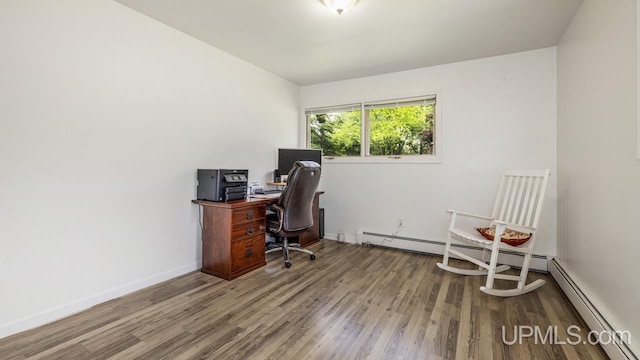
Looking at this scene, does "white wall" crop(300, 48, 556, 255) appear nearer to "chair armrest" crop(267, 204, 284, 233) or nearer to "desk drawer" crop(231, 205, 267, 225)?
"chair armrest" crop(267, 204, 284, 233)

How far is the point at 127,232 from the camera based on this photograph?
2311mm

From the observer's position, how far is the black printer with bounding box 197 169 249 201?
2664mm

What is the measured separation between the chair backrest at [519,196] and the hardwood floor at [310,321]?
65 cm

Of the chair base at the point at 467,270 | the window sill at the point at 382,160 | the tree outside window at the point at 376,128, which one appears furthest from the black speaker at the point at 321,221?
the chair base at the point at 467,270

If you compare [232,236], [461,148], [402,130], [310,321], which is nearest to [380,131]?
[402,130]

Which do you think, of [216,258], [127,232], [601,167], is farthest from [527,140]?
[127,232]

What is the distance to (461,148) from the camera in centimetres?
330

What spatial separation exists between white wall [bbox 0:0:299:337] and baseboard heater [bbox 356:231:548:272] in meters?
2.21

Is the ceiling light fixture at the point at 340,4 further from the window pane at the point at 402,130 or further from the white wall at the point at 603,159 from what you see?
the window pane at the point at 402,130

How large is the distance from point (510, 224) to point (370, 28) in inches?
84.9

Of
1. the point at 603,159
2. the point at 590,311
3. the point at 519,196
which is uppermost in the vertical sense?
the point at 603,159

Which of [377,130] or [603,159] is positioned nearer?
[603,159]

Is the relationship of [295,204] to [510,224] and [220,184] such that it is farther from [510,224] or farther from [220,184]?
[510,224]

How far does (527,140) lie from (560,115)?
1.17 ft
